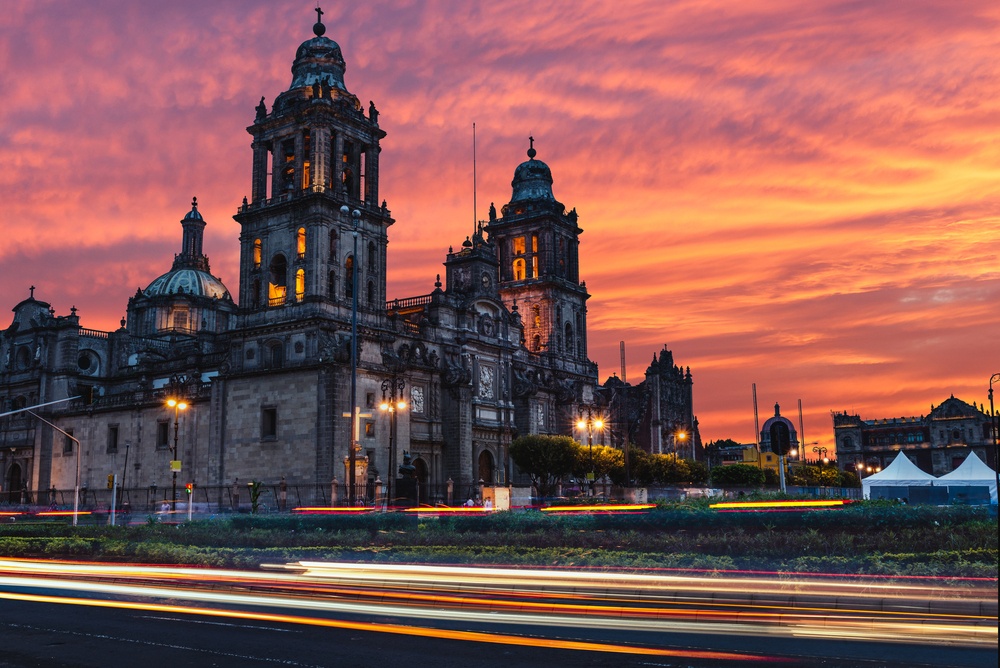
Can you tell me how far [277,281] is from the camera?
2509 inches

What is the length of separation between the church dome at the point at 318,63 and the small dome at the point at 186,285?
34.3m

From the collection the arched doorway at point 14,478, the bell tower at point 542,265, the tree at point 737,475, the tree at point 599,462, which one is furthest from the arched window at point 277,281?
the tree at point 737,475

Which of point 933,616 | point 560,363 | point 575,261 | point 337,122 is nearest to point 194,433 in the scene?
point 337,122

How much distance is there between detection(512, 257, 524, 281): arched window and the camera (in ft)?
304

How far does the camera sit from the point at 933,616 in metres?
15.5

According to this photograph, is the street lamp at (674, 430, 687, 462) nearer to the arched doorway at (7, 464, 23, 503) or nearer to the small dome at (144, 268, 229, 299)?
the small dome at (144, 268, 229, 299)

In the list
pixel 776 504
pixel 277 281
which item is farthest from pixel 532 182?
pixel 776 504

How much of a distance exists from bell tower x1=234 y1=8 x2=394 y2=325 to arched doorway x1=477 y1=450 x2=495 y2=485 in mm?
15359

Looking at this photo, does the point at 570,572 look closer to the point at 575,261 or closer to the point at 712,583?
the point at 712,583

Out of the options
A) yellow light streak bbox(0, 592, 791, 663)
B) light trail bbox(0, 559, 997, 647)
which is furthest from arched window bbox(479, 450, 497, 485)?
yellow light streak bbox(0, 592, 791, 663)

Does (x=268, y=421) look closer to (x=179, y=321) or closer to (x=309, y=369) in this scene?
(x=309, y=369)

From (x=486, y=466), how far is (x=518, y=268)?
27.0 m

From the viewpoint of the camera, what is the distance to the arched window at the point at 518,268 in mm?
92688

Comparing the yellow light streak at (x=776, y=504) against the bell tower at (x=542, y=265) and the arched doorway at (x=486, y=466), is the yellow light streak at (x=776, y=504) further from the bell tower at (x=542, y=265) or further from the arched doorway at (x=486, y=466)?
the bell tower at (x=542, y=265)
